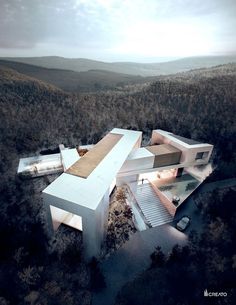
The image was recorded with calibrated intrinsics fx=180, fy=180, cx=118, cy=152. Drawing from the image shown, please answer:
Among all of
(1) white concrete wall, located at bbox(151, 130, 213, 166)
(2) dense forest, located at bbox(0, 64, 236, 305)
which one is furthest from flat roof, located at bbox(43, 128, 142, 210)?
(1) white concrete wall, located at bbox(151, 130, 213, 166)

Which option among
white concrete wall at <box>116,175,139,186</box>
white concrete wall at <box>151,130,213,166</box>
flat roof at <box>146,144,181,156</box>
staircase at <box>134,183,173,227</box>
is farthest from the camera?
white concrete wall at <box>151,130,213,166</box>

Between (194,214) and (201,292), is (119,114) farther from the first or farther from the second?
(201,292)

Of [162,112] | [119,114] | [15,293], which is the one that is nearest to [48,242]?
[15,293]

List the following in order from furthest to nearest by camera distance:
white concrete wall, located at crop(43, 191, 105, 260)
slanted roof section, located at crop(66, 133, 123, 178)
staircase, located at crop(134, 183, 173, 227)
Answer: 1. staircase, located at crop(134, 183, 173, 227)
2. slanted roof section, located at crop(66, 133, 123, 178)
3. white concrete wall, located at crop(43, 191, 105, 260)

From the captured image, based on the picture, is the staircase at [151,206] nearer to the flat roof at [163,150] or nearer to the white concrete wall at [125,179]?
the white concrete wall at [125,179]

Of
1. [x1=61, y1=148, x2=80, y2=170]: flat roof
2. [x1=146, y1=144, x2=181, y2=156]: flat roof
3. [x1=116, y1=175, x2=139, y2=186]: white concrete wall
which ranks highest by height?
[x1=146, y1=144, x2=181, y2=156]: flat roof

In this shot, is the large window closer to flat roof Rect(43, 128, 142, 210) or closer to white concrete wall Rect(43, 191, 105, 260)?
flat roof Rect(43, 128, 142, 210)

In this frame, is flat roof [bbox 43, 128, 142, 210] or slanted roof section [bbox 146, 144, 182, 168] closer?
flat roof [bbox 43, 128, 142, 210]

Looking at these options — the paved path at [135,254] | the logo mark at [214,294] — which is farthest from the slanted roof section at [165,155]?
the logo mark at [214,294]

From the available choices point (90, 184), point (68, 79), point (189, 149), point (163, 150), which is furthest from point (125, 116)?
point (68, 79)
